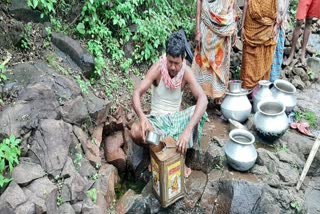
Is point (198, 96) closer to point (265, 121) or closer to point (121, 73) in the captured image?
point (265, 121)

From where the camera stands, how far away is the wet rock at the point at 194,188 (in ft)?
14.3

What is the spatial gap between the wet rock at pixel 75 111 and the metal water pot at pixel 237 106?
188 centimetres

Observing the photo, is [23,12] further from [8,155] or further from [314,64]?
[314,64]

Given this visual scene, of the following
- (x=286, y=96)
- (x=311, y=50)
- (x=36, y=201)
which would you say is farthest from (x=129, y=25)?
(x=311, y=50)

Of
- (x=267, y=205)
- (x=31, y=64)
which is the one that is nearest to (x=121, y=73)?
(x=31, y=64)

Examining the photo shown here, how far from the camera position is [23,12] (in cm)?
479

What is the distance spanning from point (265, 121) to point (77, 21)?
2.76 m

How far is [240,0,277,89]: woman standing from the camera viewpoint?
5301 millimetres

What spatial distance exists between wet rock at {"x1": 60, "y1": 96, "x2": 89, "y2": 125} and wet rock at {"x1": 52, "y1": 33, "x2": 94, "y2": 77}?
56 cm

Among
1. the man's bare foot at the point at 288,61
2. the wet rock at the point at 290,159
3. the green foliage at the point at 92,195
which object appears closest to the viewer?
the green foliage at the point at 92,195

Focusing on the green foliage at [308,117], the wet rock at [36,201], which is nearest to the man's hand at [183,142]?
the wet rock at [36,201]

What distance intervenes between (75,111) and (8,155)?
1183 millimetres

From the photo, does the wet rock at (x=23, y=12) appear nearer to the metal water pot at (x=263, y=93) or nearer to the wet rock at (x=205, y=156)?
the wet rock at (x=205, y=156)

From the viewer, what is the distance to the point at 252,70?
566 centimetres
